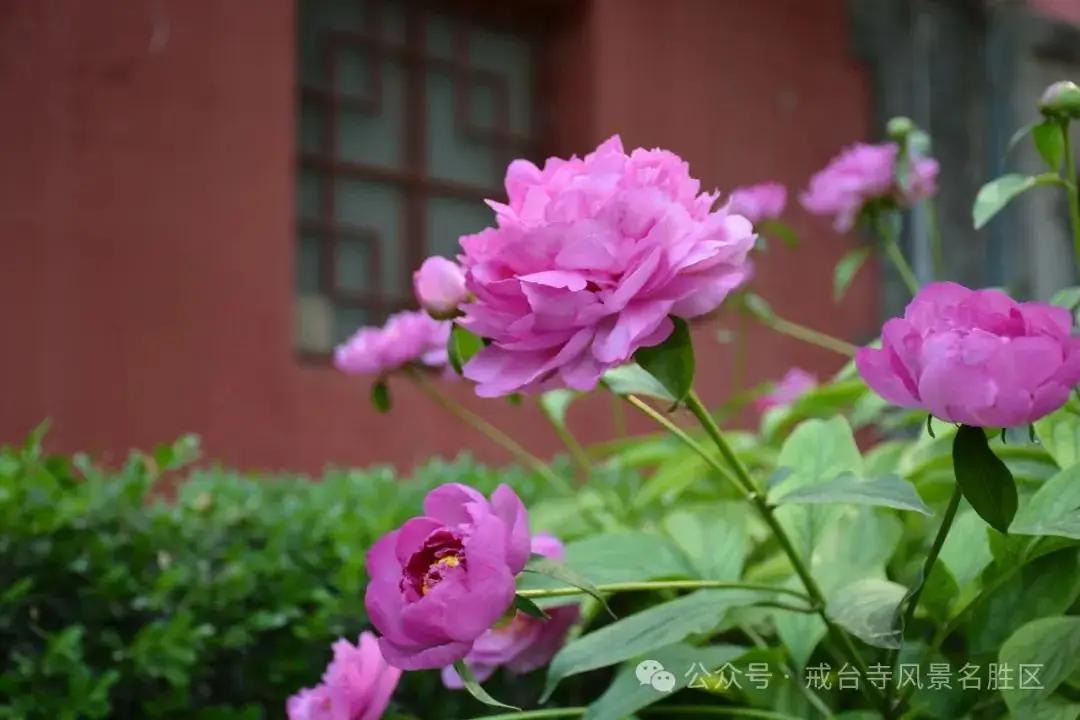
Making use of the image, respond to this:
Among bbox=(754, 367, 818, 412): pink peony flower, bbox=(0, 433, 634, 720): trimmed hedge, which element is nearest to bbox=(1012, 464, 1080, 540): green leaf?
bbox=(0, 433, 634, 720): trimmed hedge

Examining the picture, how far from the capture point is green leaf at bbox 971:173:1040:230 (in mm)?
616

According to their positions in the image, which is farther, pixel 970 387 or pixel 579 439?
pixel 579 439

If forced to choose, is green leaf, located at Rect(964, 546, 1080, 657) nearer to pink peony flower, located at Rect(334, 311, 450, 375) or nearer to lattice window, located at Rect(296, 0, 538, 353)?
pink peony flower, located at Rect(334, 311, 450, 375)

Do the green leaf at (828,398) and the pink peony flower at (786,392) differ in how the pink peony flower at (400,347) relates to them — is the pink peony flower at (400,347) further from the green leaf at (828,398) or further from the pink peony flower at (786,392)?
the pink peony flower at (786,392)

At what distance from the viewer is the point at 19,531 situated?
79 centimetres

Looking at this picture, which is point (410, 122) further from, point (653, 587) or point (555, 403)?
point (653, 587)

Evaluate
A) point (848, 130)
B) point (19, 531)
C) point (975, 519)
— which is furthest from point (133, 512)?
point (848, 130)

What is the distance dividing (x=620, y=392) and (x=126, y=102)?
1.69 metres

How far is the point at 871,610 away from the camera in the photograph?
501 millimetres

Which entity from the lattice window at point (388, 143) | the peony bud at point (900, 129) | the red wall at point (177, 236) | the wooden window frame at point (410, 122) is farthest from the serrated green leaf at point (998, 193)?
the lattice window at point (388, 143)

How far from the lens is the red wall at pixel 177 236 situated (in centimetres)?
181

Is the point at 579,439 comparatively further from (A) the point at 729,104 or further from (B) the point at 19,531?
(B) the point at 19,531

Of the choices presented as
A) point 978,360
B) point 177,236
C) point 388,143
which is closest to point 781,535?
point 978,360

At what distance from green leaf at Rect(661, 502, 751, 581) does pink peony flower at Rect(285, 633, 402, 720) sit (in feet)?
0.70
